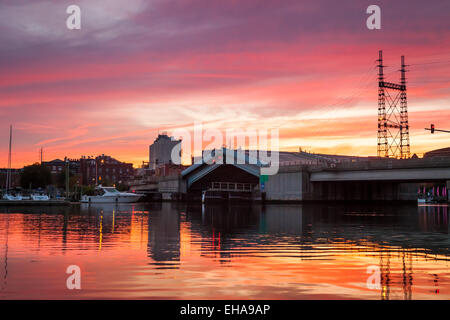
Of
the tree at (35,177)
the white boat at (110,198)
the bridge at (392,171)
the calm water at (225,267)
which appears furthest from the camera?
the tree at (35,177)

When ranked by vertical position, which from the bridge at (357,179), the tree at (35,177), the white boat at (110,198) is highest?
the tree at (35,177)

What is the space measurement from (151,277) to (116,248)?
8.02 m

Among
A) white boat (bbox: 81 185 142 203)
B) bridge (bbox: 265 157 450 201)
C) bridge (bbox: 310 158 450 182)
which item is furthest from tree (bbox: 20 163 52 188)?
bridge (bbox: 310 158 450 182)

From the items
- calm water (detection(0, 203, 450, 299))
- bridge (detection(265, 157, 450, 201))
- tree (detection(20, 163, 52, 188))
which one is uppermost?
tree (detection(20, 163, 52, 188))

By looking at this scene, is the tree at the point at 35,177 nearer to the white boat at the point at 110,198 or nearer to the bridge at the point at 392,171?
the white boat at the point at 110,198

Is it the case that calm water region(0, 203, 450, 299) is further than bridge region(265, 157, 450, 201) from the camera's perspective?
No

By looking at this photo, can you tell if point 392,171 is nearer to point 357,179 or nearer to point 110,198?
point 357,179

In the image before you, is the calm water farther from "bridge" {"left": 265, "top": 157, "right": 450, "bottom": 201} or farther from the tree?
the tree

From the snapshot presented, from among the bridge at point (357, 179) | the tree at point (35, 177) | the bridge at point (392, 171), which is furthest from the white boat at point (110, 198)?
the tree at point (35, 177)

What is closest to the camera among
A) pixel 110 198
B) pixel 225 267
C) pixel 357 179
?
pixel 225 267

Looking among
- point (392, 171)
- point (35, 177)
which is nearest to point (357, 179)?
point (392, 171)
